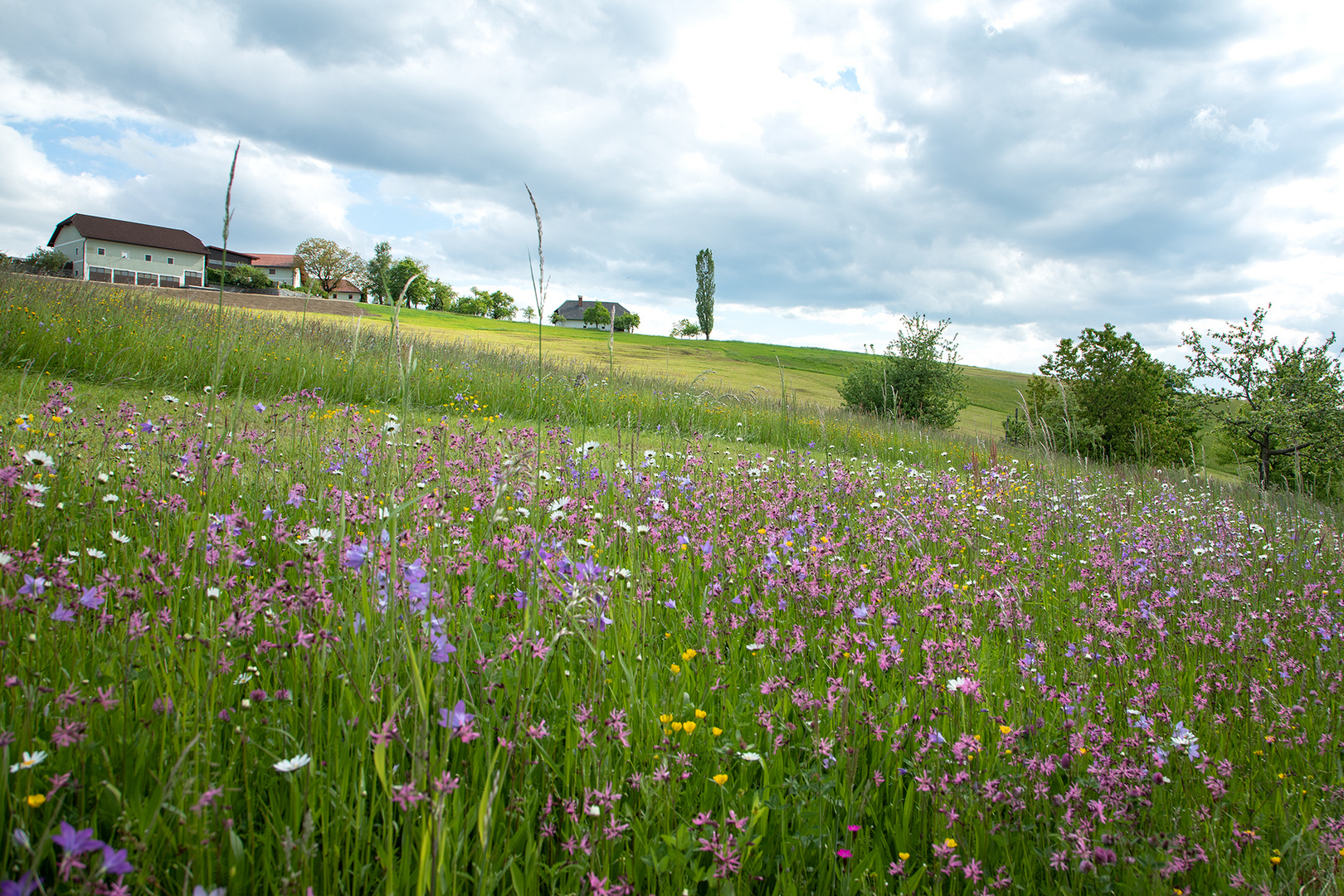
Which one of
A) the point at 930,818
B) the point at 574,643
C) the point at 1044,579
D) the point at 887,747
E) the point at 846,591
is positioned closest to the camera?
the point at 930,818

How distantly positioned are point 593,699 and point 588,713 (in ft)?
0.15

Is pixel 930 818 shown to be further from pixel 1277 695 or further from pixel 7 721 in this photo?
pixel 7 721

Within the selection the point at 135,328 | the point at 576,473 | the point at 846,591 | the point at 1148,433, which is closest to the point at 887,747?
the point at 846,591

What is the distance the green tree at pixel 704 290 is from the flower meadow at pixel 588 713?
82730mm

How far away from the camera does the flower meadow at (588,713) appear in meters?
1.29

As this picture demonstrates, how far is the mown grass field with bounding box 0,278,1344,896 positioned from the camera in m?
1.30

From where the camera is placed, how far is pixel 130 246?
226 feet

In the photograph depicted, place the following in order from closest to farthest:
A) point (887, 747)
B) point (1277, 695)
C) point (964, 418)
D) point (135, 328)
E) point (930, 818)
A: point (930, 818) → point (887, 747) → point (1277, 695) → point (135, 328) → point (964, 418)

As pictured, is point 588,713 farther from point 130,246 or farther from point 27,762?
point 130,246

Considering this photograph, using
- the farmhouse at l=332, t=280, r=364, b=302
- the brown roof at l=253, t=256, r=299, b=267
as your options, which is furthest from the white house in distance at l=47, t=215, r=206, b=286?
the brown roof at l=253, t=256, r=299, b=267

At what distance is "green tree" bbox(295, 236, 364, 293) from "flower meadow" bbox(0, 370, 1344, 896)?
79272mm

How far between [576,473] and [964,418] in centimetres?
3835

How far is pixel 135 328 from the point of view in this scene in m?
9.07

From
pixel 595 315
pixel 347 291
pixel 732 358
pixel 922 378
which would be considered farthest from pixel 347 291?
pixel 922 378
